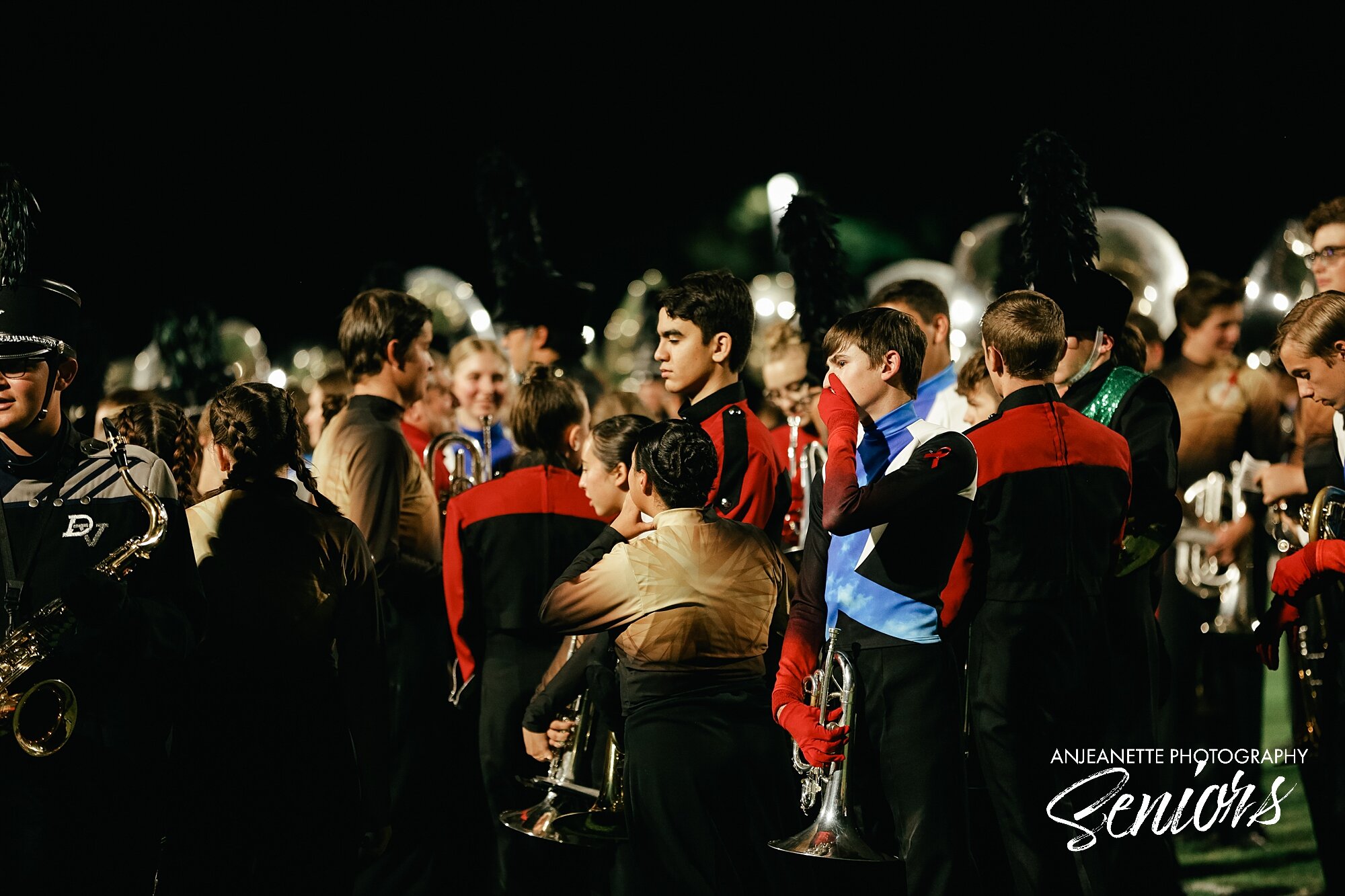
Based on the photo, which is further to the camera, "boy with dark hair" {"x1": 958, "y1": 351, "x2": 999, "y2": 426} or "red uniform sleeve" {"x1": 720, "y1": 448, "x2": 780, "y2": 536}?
"boy with dark hair" {"x1": 958, "y1": 351, "x2": 999, "y2": 426}

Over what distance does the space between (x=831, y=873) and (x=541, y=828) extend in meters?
0.95

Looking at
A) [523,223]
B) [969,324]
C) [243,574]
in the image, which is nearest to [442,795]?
[243,574]

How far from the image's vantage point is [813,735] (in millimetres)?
3918

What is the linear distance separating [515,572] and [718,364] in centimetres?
117

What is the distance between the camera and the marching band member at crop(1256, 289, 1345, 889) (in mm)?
4621

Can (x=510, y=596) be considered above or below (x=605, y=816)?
above

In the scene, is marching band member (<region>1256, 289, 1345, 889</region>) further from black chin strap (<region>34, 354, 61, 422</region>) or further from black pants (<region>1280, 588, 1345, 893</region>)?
black chin strap (<region>34, 354, 61, 422</region>)

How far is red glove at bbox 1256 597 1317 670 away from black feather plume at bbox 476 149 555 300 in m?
4.17

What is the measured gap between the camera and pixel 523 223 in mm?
7715

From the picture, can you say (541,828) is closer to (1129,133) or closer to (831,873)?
(831,873)

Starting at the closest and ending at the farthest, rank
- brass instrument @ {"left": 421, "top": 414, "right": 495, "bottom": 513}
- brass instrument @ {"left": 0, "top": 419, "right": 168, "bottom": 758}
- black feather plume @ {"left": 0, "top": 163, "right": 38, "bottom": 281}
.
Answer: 1. brass instrument @ {"left": 0, "top": 419, "right": 168, "bottom": 758}
2. black feather plume @ {"left": 0, "top": 163, "right": 38, "bottom": 281}
3. brass instrument @ {"left": 421, "top": 414, "right": 495, "bottom": 513}

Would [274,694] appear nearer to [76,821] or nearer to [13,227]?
[76,821]

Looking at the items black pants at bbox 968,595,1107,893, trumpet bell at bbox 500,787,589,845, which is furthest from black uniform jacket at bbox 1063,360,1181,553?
trumpet bell at bbox 500,787,589,845

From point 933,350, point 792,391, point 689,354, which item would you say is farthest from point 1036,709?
point 792,391
